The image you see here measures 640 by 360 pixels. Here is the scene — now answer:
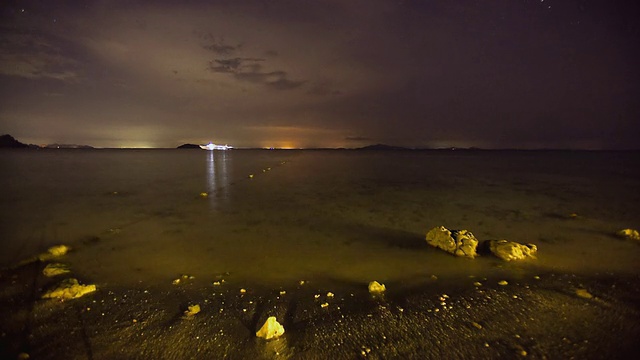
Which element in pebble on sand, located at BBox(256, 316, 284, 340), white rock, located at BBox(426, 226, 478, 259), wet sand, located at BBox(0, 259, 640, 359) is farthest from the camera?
white rock, located at BBox(426, 226, 478, 259)

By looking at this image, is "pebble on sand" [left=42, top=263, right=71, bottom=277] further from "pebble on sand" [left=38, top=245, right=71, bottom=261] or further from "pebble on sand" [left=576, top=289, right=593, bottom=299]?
"pebble on sand" [left=576, top=289, right=593, bottom=299]

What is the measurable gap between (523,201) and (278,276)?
588 inches

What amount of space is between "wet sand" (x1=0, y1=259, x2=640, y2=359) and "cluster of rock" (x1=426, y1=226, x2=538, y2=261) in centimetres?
113

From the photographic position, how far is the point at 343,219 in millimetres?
11484

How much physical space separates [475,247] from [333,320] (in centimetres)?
443

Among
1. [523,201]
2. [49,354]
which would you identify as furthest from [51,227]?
[523,201]

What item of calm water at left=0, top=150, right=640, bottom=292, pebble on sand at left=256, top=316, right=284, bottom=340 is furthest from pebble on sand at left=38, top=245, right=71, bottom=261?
pebble on sand at left=256, top=316, right=284, bottom=340

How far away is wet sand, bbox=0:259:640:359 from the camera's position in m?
3.78

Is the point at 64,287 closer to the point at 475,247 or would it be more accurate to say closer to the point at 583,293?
the point at 475,247

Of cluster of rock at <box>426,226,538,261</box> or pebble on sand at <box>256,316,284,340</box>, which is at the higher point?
cluster of rock at <box>426,226,538,261</box>

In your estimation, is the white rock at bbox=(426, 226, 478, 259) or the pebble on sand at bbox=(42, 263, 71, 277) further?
the white rock at bbox=(426, 226, 478, 259)

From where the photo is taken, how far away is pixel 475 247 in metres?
7.16

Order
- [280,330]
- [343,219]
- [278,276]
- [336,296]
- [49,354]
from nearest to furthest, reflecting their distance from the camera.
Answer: [49,354] < [280,330] < [336,296] < [278,276] < [343,219]

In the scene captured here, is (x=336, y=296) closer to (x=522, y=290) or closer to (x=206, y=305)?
(x=206, y=305)
